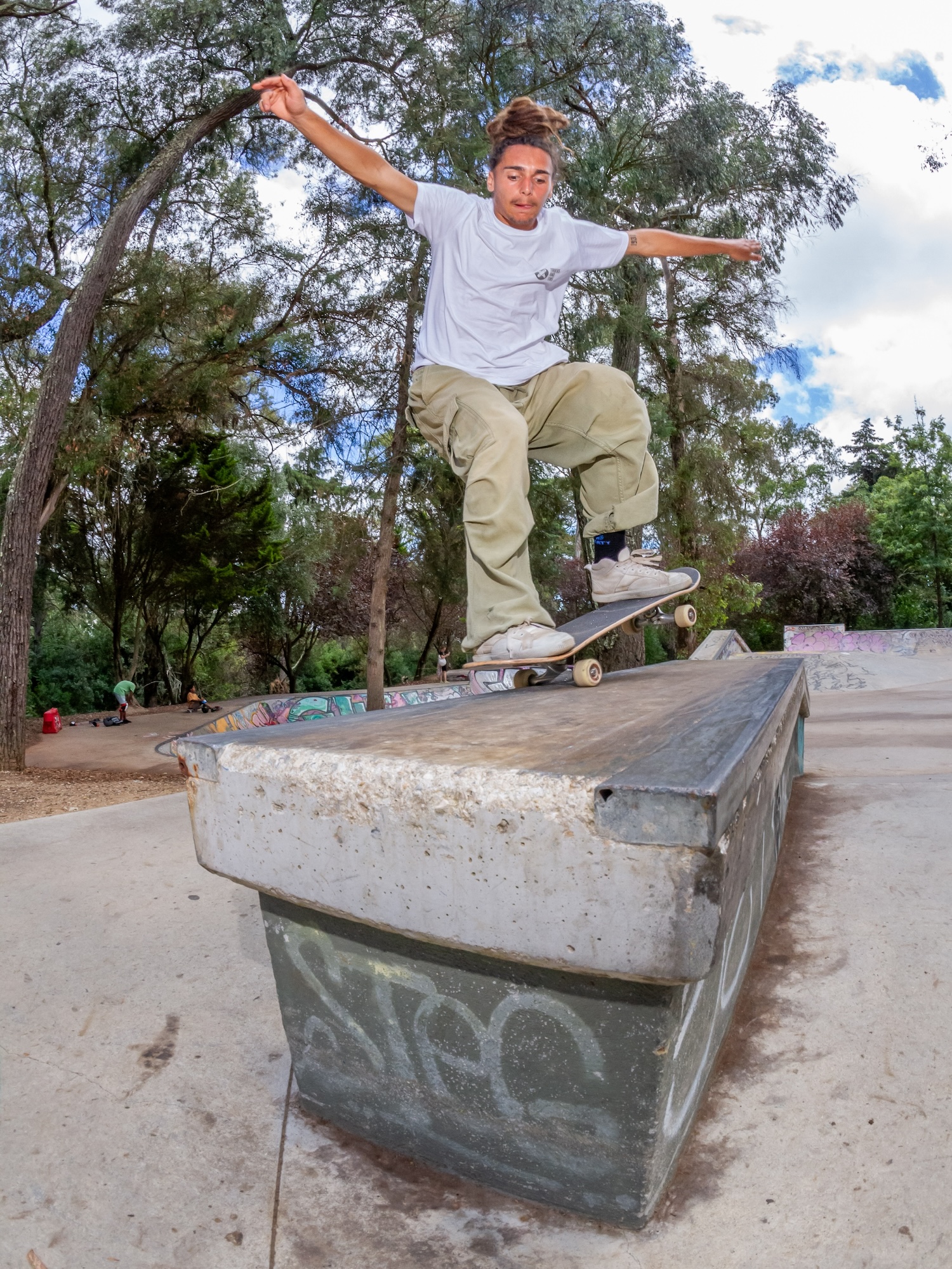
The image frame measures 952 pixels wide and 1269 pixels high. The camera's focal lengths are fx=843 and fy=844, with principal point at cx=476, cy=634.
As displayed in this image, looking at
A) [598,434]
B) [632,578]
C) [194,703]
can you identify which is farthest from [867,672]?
[194,703]

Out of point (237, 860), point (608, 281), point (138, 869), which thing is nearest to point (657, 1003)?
point (237, 860)

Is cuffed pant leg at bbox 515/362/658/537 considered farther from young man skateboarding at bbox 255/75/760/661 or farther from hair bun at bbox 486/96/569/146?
hair bun at bbox 486/96/569/146

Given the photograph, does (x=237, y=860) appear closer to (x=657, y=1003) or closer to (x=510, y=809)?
(x=510, y=809)

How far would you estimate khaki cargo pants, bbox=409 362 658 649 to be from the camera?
8.50ft

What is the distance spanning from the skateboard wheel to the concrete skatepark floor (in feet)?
2.71

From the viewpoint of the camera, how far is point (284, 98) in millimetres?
2490

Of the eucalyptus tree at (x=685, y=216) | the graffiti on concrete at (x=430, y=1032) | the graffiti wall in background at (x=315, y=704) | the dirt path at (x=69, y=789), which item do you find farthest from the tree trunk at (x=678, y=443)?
the graffiti on concrete at (x=430, y=1032)

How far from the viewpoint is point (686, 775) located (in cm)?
98

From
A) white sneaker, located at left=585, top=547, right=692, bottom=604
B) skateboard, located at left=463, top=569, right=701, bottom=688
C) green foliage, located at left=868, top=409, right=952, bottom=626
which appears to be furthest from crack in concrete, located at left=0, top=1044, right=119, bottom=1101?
green foliage, located at left=868, top=409, right=952, bottom=626

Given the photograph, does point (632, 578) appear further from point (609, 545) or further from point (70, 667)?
point (70, 667)

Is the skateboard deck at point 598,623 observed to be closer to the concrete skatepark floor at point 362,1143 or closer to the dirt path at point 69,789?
the concrete skatepark floor at point 362,1143

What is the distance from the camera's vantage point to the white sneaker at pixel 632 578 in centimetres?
315

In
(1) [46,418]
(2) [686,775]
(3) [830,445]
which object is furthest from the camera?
(3) [830,445]

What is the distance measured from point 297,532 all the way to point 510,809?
17.3 meters
